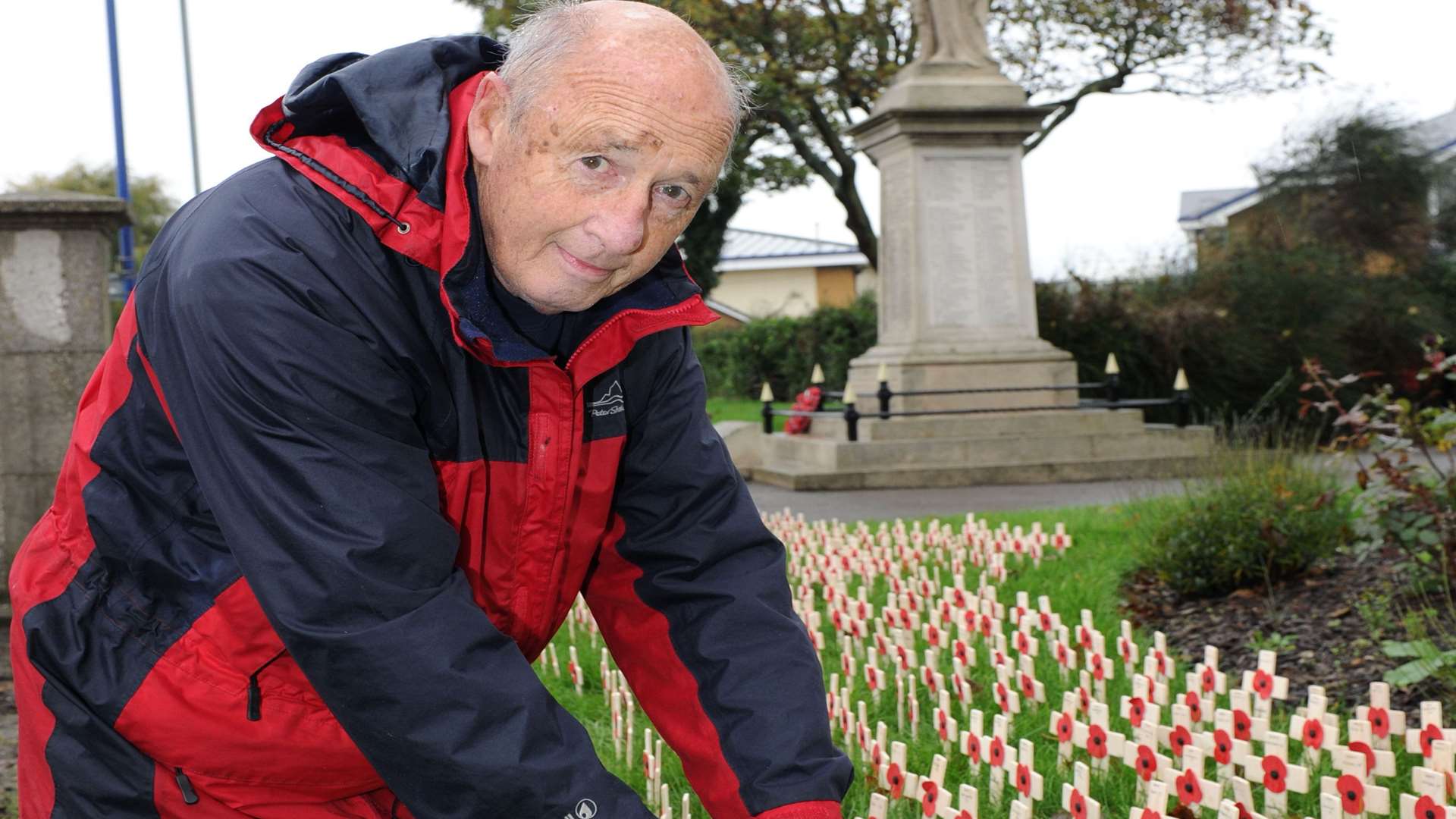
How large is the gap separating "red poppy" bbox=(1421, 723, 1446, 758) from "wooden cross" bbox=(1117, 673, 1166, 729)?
0.65 metres

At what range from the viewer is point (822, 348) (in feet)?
78.8

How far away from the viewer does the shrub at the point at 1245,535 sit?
6.44 metres

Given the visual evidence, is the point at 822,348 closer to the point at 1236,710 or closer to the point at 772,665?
A: the point at 1236,710

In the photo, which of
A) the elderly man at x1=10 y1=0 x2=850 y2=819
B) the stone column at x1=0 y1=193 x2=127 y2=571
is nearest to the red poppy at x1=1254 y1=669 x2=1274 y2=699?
the elderly man at x1=10 y1=0 x2=850 y2=819

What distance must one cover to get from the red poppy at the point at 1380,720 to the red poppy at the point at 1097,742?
0.71 m

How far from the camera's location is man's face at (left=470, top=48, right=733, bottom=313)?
174 cm

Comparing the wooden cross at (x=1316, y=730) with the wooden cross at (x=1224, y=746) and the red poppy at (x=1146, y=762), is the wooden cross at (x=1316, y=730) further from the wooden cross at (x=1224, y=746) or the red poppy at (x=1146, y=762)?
the red poppy at (x=1146, y=762)

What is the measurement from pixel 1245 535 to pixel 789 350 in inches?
764

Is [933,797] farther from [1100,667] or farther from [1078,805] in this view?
[1100,667]

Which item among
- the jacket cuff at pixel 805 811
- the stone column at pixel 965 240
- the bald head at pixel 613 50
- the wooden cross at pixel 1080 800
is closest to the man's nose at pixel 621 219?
the bald head at pixel 613 50

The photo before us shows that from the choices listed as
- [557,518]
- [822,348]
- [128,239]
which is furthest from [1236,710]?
[128,239]

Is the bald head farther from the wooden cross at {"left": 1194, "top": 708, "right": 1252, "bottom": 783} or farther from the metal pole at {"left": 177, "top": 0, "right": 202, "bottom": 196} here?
the metal pole at {"left": 177, "top": 0, "right": 202, "bottom": 196}

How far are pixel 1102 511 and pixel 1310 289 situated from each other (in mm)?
10778

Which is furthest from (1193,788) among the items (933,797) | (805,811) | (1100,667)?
(805,811)
